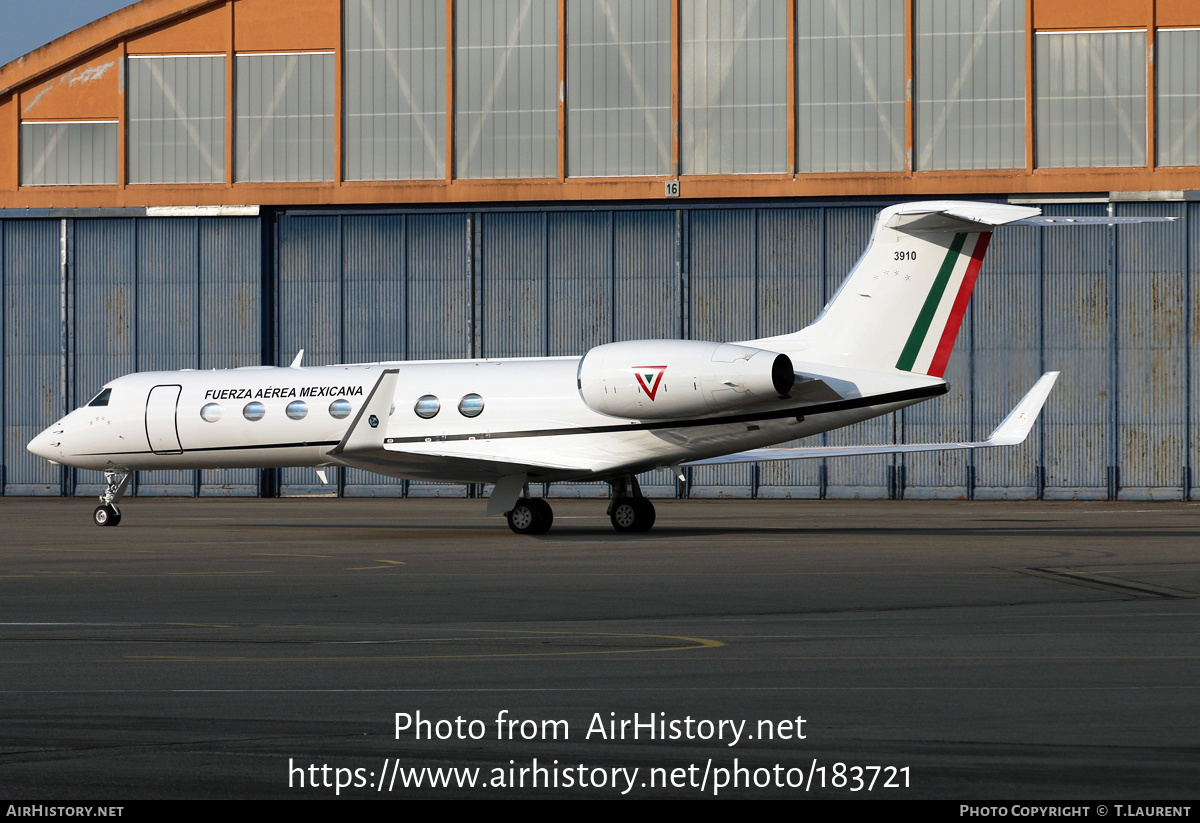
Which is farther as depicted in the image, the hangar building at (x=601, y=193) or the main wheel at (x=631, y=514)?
the hangar building at (x=601, y=193)

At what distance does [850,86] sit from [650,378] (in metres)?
18.3

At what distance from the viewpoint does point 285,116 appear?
1549 inches

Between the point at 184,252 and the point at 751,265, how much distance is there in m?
16.4

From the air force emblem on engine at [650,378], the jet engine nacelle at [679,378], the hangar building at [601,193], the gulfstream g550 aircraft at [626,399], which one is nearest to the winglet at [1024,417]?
the gulfstream g550 aircraft at [626,399]

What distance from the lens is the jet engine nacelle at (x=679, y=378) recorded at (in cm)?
2104

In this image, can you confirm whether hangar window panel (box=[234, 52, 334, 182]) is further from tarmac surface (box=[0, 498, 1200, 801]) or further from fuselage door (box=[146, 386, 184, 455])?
tarmac surface (box=[0, 498, 1200, 801])

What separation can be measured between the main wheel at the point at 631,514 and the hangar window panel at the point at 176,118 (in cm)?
2123

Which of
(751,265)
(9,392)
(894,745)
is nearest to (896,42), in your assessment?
(751,265)

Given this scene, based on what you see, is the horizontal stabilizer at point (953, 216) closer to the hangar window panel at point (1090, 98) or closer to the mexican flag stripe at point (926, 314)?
the mexican flag stripe at point (926, 314)

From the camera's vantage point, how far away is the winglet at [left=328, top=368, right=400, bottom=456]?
22.3 meters

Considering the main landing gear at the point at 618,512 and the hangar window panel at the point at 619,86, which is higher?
the hangar window panel at the point at 619,86

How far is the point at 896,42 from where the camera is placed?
121ft

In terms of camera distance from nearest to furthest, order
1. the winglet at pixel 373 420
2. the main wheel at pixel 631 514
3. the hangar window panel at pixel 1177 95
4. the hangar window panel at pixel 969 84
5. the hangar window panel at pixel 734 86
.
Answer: the winglet at pixel 373 420, the main wheel at pixel 631 514, the hangar window panel at pixel 1177 95, the hangar window panel at pixel 969 84, the hangar window panel at pixel 734 86

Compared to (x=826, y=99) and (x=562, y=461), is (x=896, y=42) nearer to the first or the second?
(x=826, y=99)
